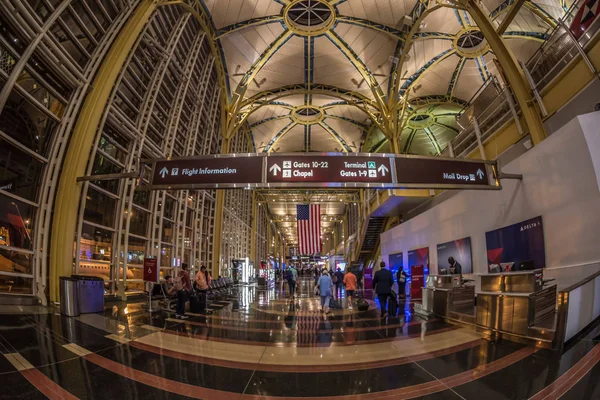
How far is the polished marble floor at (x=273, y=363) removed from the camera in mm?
3322

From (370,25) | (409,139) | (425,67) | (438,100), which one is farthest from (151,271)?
(409,139)

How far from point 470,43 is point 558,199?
17.8 meters

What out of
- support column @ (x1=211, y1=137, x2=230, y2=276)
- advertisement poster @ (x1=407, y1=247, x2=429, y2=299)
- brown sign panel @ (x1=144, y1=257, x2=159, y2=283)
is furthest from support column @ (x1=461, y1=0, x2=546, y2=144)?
support column @ (x1=211, y1=137, x2=230, y2=276)

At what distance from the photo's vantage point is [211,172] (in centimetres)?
798

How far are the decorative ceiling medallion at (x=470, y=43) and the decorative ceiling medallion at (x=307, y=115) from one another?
460 inches

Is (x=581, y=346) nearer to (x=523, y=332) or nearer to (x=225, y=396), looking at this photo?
(x=523, y=332)

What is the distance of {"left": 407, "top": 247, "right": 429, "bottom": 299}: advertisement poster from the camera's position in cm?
1243

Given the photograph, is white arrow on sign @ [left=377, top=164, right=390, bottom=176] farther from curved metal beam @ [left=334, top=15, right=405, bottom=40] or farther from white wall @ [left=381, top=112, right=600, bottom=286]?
curved metal beam @ [left=334, top=15, right=405, bottom=40]

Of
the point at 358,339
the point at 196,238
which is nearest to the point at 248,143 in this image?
the point at 196,238

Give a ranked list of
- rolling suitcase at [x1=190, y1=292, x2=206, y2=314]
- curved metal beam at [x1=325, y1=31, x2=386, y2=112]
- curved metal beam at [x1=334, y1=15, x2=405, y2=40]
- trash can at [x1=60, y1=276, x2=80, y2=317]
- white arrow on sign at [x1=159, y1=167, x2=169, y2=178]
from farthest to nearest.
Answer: curved metal beam at [x1=325, y1=31, x2=386, y2=112] → curved metal beam at [x1=334, y1=15, x2=405, y2=40] → rolling suitcase at [x1=190, y1=292, x2=206, y2=314] → white arrow on sign at [x1=159, y1=167, x2=169, y2=178] → trash can at [x1=60, y1=276, x2=80, y2=317]

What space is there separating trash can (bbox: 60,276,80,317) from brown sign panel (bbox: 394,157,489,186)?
8.43 meters

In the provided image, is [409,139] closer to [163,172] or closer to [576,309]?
[163,172]

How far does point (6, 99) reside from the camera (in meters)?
7.18

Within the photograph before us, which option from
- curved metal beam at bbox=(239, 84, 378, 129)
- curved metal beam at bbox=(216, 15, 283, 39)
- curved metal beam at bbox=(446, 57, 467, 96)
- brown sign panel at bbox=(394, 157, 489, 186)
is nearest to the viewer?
brown sign panel at bbox=(394, 157, 489, 186)
